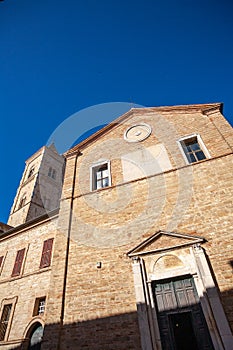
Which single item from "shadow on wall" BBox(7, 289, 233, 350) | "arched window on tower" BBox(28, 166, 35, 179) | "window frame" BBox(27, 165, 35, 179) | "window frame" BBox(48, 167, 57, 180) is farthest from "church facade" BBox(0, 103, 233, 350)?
"arched window on tower" BBox(28, 166, 35, 179)

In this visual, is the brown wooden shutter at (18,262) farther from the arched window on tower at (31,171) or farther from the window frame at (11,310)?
the arched window on tower at (31,171)

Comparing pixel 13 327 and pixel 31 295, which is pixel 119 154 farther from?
pixel 13 327

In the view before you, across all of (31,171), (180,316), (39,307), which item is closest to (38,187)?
(31,171)

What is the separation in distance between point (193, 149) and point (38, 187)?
21377 mm

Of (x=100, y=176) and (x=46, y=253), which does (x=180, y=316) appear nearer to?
(x=100, y=176)

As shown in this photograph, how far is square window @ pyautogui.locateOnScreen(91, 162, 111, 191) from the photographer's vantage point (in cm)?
1005

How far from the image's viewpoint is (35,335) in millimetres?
8758

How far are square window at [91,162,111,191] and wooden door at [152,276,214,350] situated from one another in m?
4.76

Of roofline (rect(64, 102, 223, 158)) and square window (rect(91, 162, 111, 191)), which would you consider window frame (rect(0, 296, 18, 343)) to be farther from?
roofline (rect(64, 102, 223, 158))

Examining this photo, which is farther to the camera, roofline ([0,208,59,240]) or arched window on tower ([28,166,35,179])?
arched window on tower ([28,166,35,179])

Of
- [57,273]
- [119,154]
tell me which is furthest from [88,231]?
[119,154]

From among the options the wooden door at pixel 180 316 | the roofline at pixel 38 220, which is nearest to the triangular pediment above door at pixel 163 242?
the wooden door at pixel 180 316

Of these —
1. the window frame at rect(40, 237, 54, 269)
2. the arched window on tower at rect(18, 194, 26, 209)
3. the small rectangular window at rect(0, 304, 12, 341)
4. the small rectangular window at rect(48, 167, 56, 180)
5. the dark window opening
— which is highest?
the small rectangular window at rect(48, 167, 56, 180)

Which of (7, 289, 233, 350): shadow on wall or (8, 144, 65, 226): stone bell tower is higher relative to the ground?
(8, 144, 65, 226): stone bell tower
